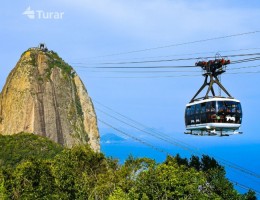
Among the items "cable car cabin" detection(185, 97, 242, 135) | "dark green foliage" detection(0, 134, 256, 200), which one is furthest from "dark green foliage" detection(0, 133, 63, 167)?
"cable car cabin" detection(185, 97, 242, 135)

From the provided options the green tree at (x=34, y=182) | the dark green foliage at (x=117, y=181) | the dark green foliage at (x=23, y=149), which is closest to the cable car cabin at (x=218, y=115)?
the dark green foliage at (x=117, y=181)

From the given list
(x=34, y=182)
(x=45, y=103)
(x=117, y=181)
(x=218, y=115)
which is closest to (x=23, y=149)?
(x=45, y=103)

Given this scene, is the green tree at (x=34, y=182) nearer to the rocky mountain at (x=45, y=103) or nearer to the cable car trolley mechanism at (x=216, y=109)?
the cable car trolley mechanism at (x=216, y=109)

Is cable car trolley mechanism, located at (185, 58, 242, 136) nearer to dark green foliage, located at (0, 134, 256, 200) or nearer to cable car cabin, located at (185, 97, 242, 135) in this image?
cable car cabin, located at (185, 97, 242, 135)

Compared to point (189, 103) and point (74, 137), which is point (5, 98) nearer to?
point (74, 137)

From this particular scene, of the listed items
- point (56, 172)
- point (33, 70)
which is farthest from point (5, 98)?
point (56, 172)

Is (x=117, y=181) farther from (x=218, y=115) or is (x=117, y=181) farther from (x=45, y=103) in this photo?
(x=45, y=103)
